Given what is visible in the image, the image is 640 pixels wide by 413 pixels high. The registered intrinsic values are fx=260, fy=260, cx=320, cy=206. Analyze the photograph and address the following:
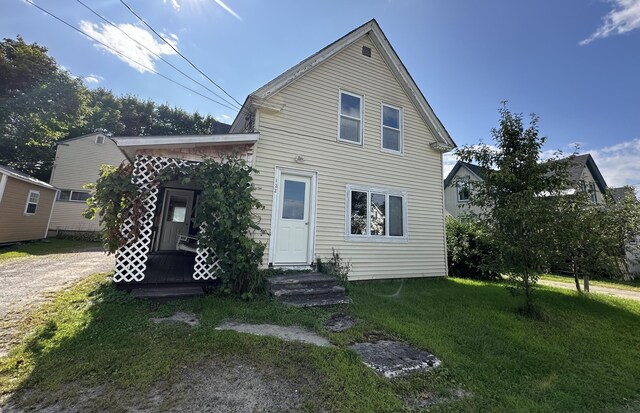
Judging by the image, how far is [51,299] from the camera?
4.79 meters

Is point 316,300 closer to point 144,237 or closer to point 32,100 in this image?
point 144,237

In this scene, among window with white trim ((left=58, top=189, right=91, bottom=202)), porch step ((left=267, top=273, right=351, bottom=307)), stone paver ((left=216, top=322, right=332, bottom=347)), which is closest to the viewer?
stone paver ((left=216, top=322, right=332, bottom=347))

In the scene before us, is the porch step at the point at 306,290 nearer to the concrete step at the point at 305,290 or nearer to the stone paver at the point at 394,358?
the concrete step at the point at 305,290

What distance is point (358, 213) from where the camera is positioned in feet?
24.6

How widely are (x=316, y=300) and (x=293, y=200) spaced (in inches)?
103

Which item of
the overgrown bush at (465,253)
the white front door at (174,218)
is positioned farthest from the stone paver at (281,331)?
the overgrown bush at (465,253)

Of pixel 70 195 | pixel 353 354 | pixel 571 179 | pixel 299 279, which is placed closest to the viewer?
pixel 353 354

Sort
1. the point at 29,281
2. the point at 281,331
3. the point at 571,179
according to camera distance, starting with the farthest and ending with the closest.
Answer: the point at 571,179
the point at 29,281
the point at 281,331

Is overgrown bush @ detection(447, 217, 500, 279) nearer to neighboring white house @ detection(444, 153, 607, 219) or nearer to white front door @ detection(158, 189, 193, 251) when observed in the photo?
neighboring white house @ detection(444, 153, 607, 219)

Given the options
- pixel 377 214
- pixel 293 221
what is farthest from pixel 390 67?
pixel 293 221

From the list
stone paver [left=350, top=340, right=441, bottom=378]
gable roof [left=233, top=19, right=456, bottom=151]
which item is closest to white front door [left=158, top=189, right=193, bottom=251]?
gable roof [left=233, top=19, right=456, bottom=151]

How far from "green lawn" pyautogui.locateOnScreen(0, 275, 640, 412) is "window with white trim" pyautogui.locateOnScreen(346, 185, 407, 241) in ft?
7.75

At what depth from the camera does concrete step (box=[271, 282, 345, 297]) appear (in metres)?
5.14

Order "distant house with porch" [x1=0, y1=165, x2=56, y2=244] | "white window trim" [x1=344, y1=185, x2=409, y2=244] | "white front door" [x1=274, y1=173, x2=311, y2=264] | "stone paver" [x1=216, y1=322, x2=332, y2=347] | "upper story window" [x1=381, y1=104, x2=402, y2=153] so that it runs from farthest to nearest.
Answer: "distant house with porch" [x1=0, y1=165, x2=56, y2=244]
"upper story window" [x1=381, y1=104, x2=402, y2=153]
"white window trim" [x1=344, y1=185, x2=409, y2=244]
"white front door" [x1=274, y1=173, x2=311, y2=264]
"stone paver" [x1=216, y1=322, x2=332, y2=347]
